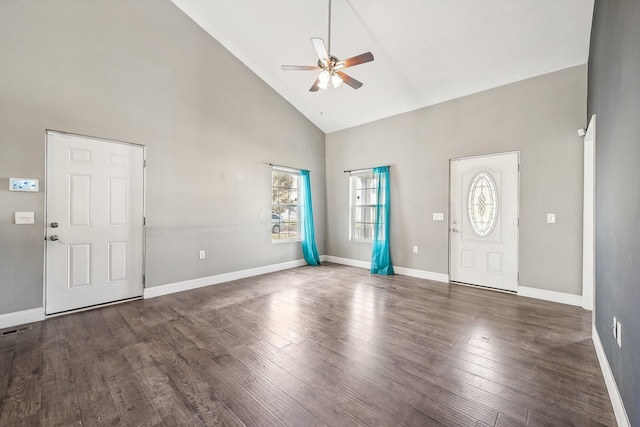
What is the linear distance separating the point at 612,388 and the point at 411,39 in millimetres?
3965

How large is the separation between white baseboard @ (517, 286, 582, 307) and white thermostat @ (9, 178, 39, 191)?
6249 mm

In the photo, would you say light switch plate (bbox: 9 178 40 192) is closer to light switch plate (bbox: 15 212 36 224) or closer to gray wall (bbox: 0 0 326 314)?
gray wall (bbox: 0 0 326 314)

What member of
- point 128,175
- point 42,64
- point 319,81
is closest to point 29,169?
point 128,175

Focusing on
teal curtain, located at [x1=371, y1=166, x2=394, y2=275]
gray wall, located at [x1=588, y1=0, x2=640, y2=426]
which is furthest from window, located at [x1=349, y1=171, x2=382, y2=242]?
gray wall, located at [x1=588, y1=0, x2=640, y2=426]

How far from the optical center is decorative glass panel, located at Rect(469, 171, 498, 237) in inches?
161

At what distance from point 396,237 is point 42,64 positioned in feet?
18.0

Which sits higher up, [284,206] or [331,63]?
[331,63]

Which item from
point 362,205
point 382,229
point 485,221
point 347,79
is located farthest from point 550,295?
point 347,79

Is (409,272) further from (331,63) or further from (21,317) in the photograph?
(21,317)

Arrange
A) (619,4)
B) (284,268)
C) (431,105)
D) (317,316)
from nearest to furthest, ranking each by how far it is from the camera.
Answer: (619,4), (317,316), (431,105), (284,268)

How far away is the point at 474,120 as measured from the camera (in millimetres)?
4191

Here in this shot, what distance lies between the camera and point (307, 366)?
2.09m

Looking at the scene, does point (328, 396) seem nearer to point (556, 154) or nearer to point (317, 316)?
point (317, 316)

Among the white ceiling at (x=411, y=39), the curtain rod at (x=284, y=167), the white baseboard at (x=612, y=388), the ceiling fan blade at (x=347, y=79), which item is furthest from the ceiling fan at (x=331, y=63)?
the white baseboard at (x=612, y=388)
